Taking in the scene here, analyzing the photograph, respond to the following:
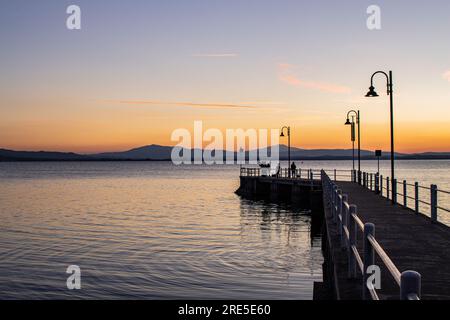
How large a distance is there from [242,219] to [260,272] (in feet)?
65.9

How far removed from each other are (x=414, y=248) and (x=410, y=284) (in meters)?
7.87

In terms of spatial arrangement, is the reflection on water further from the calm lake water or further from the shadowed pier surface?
the shadowed pier surface

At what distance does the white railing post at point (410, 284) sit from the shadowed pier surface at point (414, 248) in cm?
229

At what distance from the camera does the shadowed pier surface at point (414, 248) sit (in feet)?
26.6

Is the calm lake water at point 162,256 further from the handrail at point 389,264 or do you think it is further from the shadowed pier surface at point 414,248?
the handrail at point 389,264

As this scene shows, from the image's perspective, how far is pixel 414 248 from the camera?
38.8ft

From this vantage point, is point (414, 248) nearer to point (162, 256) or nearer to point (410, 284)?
point (410, 284)

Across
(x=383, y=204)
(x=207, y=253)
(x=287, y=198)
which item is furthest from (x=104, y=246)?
(x=287, y=198)

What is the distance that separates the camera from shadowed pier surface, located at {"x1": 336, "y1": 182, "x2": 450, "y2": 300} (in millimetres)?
8117

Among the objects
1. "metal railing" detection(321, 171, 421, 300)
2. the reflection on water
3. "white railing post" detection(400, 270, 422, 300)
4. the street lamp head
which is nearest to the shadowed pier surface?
"metal railing" detection(321, 171, 421, 300)

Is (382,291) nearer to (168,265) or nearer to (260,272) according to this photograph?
(260,272)

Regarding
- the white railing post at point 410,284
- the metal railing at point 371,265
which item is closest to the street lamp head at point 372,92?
the metal railing at point 371,265

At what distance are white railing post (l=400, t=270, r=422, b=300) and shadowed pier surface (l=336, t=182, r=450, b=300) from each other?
7.51ft
